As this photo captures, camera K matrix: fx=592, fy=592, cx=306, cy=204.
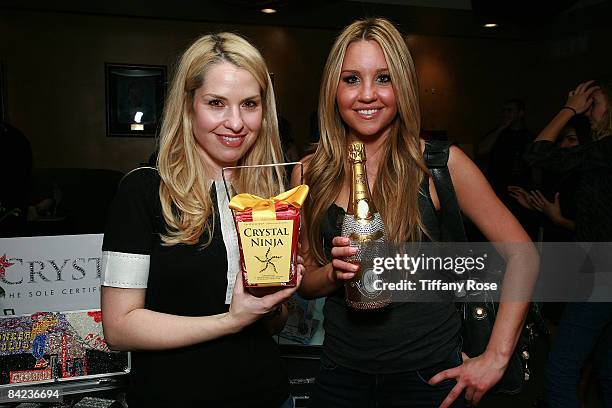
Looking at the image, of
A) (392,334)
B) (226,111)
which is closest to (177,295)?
(226,111)

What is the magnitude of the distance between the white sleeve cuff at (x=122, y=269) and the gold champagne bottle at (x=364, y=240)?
0.41 meters

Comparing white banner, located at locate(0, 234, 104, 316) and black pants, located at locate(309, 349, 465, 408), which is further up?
white banner, located at locate(0, 234, 104, 316)

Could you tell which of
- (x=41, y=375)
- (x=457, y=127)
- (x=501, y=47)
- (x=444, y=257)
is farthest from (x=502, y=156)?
(x=41, y=375)

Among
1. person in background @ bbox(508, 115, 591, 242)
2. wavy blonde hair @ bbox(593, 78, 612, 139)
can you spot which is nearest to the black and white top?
wavy blonde hair @ bbox(593, 78, 612, 139)

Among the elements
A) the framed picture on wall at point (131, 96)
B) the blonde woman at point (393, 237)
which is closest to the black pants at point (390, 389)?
the blonde woman at point (393, 237)

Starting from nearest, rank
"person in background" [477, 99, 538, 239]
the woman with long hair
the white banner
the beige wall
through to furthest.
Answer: the white banner < the woman with long hair < "person in background" [477, 99, 538, 239] < the beige wall

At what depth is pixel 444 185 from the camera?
1244 millimetres

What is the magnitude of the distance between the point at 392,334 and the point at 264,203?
0.46 meters

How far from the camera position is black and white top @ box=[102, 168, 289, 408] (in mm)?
1012

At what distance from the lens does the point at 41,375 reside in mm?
1525

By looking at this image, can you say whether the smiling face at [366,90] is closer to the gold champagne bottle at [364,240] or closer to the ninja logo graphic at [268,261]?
the gold champagne bottle at [364,240]

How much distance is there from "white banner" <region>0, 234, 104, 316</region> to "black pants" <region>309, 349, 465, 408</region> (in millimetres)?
758

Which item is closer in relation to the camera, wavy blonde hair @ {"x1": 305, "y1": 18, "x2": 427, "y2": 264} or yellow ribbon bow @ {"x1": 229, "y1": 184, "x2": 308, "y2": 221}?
yellow ribbon bow @ {"x1": 229, "y1": 184, "x2": 308, "y2": 221}

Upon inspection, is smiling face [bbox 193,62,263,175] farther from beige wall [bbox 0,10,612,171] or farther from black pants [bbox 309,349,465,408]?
beige wall [bbox 0,10,612,171]
